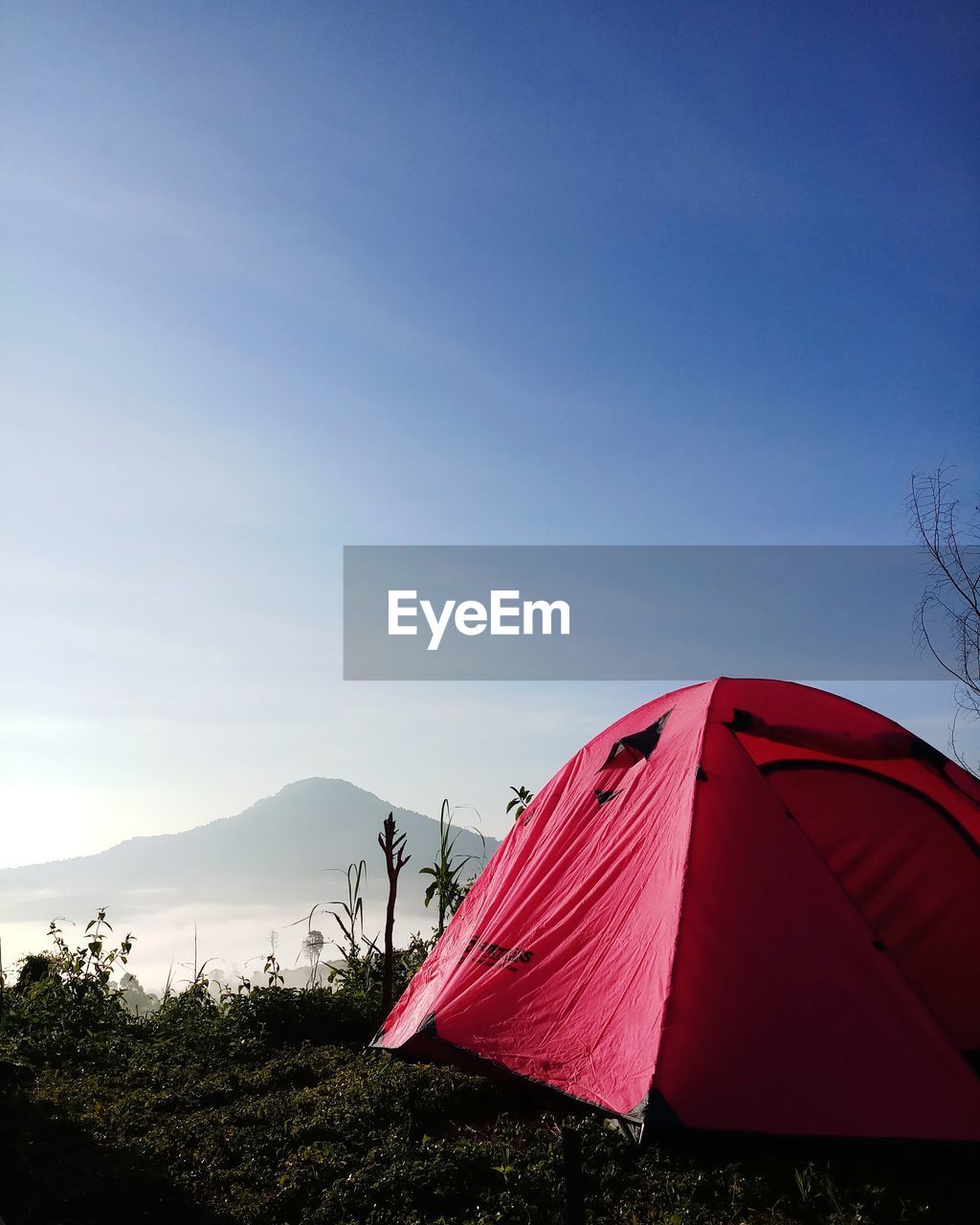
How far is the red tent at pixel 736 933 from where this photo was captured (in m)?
3.00

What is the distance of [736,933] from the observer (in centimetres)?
331

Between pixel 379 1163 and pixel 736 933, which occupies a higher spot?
pixel 736 933

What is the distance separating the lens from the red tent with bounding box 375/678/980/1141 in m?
3.00

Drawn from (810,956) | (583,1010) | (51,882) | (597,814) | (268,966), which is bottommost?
(51,882)

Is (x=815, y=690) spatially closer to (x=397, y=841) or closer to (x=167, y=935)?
(x=397, y=841)

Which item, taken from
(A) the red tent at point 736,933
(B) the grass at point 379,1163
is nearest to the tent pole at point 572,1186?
(A) the red tent at point 736,933

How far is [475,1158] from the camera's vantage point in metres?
3.64

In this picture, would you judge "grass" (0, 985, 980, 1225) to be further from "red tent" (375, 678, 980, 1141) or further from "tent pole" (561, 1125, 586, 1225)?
"tent pole" (561, 1125, 586, 1225)

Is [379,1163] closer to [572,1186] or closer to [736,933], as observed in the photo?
[572,1186]

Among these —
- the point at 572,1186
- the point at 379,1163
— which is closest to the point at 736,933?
the point at 572,1186

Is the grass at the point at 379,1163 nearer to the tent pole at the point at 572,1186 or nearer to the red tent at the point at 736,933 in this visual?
the red tent at the point at 736,933

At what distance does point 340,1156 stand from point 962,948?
122 inches

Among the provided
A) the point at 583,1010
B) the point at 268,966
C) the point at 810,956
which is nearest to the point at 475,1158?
the point at 583,1010

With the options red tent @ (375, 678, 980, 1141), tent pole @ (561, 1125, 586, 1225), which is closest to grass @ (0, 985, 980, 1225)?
red tent @ (375, 678, 980, 1141)
